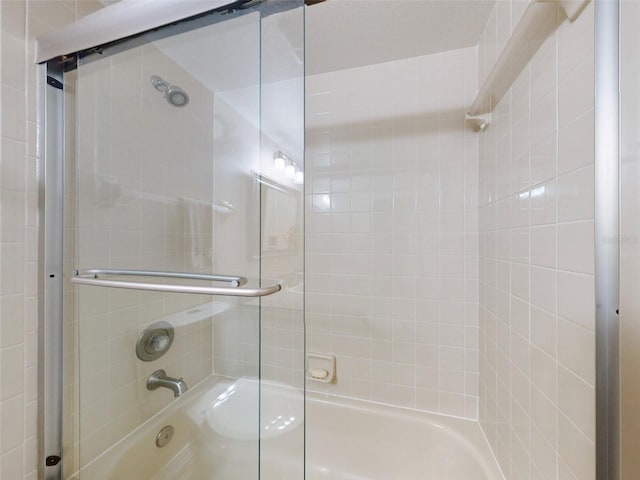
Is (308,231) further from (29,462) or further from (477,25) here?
(29,462)

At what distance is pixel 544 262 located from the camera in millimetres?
639

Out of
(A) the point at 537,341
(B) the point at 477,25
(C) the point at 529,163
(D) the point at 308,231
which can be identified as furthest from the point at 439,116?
(A) the point at 537,341

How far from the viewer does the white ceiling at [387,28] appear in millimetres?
958

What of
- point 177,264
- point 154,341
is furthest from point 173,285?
point 154,341

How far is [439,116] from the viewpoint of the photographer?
120 cm

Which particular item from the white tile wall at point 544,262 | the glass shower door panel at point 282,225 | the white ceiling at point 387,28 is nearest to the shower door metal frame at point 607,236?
the white tile wall at point 544,262

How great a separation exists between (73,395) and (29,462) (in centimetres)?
18

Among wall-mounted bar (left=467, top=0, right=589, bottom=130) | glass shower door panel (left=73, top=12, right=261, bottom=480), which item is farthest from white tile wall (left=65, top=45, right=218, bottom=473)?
wall-mounted bar (left=467, top=0, right=589, bottom=130)

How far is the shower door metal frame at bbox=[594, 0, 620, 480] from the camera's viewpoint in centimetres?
44

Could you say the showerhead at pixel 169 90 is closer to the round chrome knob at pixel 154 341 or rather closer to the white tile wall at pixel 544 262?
the round chrome knob at pixel 154 341

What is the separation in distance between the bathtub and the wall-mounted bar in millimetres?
1059

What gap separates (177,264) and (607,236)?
1.02 meters

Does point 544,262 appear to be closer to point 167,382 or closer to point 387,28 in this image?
point 387,28

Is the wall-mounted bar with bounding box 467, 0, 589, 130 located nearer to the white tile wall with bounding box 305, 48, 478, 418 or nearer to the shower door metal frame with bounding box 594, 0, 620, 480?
the shower door metal frame with bounding box 594, 0, 620, 480
